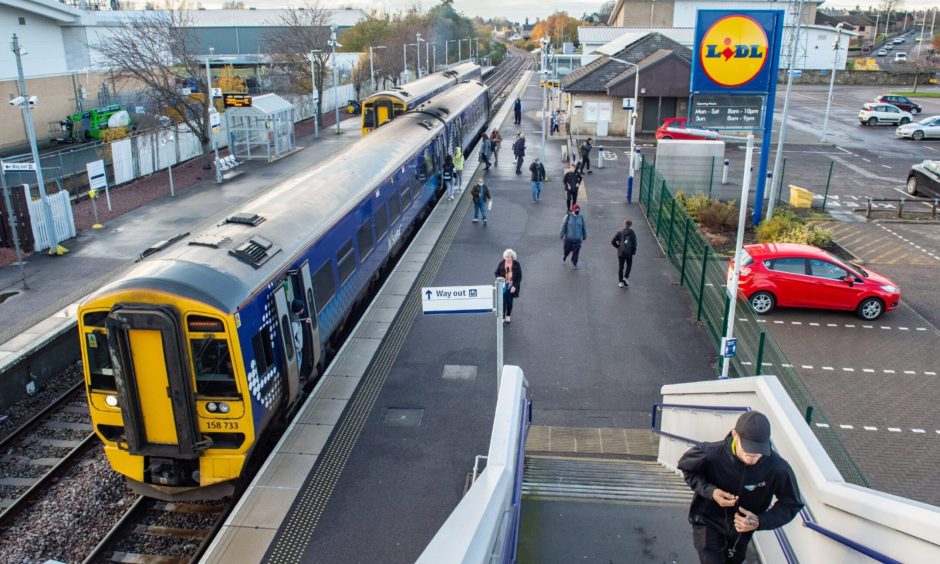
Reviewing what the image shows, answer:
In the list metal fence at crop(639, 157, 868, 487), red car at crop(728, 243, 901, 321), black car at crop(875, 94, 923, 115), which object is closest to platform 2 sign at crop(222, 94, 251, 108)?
metal fence at crop(639, 157, 868, 487)

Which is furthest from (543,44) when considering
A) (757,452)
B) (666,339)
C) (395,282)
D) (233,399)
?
(757,452)

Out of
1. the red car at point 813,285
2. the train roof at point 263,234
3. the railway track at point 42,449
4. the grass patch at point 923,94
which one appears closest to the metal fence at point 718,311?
the red car at point 813,285

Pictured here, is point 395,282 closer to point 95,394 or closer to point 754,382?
point 95,394

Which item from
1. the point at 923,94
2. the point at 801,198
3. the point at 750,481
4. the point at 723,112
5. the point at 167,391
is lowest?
the point at 801,198

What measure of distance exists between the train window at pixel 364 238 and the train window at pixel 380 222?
0.56m

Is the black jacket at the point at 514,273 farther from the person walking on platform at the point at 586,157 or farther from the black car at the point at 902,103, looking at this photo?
the black car at the point at 902,103

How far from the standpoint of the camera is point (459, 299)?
893 centimetres

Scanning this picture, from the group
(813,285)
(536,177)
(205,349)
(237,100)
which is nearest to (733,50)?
(813,285)

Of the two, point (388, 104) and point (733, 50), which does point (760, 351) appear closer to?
point (733, 50)

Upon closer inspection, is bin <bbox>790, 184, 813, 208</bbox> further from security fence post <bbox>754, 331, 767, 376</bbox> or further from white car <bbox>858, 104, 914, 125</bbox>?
white car <bbox>858, 104, 914, 125</bbox>

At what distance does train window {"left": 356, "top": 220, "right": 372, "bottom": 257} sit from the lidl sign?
866 centimetres

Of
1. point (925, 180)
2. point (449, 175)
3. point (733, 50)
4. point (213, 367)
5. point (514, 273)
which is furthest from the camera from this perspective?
point (925, 180)

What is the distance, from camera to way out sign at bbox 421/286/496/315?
8.88 m

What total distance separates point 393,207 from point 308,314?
711cm
